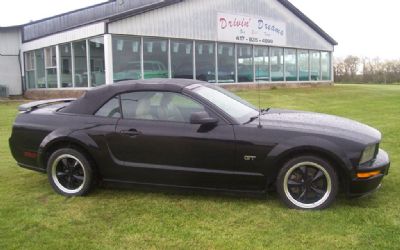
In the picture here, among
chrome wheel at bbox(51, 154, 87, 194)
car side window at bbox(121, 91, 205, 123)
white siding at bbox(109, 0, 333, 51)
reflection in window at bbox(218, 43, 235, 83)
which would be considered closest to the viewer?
car side window at bbox(121, 91, 205, 123)

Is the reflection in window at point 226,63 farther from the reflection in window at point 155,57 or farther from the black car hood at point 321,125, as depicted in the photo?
the black car hood at point 321,125

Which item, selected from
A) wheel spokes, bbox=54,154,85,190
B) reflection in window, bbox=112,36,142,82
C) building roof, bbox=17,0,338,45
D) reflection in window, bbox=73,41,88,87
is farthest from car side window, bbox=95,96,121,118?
building roof, bbox=17,0,338,45

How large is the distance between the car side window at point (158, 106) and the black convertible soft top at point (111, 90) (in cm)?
7

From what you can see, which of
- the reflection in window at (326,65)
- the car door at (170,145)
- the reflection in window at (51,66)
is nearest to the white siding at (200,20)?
the reflection in window at (326,65)

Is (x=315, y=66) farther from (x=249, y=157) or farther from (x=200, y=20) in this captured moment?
(x=249, y=157)

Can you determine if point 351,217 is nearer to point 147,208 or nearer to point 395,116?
point 147,208

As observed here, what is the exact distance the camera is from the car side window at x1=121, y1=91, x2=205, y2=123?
5281 mm

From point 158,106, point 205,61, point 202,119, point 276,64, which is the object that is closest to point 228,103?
point 202,119

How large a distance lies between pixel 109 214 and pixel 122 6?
19205 millimetres

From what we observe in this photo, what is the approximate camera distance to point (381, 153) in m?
5.28

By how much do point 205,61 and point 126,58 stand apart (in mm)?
4704

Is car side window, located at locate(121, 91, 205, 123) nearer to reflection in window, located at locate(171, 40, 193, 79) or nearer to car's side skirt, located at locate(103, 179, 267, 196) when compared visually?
car's side skirt, located at locate(103, 179, 267, 196)

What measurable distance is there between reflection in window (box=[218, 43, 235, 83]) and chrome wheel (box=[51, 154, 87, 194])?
60.0 feet

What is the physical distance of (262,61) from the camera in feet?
86.2
